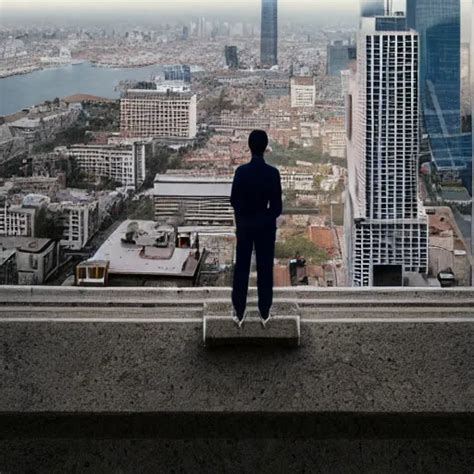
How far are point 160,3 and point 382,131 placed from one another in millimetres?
778

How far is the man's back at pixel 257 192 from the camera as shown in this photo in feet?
6.59

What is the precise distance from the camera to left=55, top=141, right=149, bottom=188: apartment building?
2180mm

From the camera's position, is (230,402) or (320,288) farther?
(320,288)

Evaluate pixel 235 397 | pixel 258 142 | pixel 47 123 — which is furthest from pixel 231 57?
pixel 235 397

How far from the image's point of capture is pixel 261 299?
83.3 inches

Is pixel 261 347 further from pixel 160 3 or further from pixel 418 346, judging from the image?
pixel 160 3

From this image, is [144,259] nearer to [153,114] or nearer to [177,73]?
[153,114]

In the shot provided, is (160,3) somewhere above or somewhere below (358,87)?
above

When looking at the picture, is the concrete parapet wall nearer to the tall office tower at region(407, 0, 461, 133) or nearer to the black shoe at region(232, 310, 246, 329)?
the black shoe at region(232, 310, 246, 329)

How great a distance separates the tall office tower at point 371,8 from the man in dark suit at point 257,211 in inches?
20.0

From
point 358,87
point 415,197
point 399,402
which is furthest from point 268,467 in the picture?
point 358,87

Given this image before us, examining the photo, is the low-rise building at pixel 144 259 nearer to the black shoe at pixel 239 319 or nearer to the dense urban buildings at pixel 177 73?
the black shoe at pixel 239 319

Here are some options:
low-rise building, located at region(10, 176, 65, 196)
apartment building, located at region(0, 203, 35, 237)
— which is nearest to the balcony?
apartment building, located at region(0, 203, 35, 237)

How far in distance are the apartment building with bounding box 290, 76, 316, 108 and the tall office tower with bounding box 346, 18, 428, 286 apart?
0.39 feet
